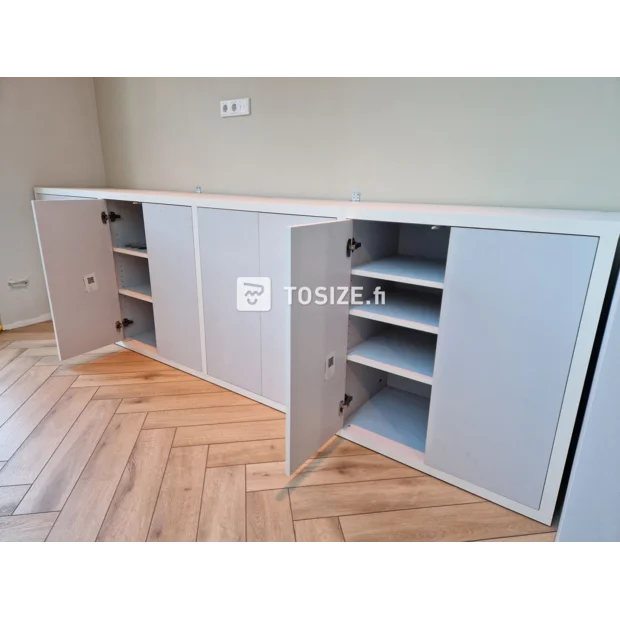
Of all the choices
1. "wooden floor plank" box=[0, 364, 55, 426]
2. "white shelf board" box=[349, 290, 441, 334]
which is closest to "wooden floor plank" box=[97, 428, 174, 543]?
"wooden floor plank" box=[0, 364, 55, 426]

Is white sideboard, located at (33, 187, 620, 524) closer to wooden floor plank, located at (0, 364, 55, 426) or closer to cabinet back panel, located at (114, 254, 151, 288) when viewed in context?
cabinet back panel, located at (114, 254, 151, 288)

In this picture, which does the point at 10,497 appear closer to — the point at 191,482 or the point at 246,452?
the point at 191,482

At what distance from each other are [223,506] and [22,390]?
146 cm

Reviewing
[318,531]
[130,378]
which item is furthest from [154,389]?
[318,531]

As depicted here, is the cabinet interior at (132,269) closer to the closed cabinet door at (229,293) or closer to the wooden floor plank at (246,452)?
the closed cabinet door at (229,293)

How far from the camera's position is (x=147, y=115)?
9.21 ft

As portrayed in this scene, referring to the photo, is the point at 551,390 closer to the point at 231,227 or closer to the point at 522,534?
the point at 522,534

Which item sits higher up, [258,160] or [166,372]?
[258,160]

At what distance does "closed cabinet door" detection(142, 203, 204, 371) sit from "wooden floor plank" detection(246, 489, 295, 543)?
0.99 metres

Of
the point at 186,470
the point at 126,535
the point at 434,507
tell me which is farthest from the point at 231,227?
the point at 434,507

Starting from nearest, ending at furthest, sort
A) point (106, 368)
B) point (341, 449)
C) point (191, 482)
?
1. point (191, 482)
2. point (341, 449)
3. point (106, 368)

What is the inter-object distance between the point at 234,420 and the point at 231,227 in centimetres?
92

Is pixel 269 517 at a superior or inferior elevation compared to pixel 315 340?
inferior

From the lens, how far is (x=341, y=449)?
1.75 metres
